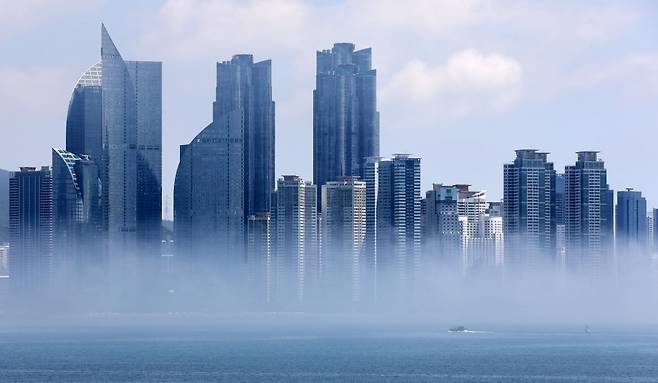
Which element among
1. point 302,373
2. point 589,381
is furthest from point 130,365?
point 589,381

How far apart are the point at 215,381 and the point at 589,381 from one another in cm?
3613

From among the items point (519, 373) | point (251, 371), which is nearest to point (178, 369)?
point (251, 371)

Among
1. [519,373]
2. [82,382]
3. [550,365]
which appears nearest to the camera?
[82,382]

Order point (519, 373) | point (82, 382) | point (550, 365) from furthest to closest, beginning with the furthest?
point (550, 365), point (519, 373), point (82, 382)

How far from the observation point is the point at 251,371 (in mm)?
182750

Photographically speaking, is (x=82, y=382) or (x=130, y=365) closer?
(x=82, y=382)

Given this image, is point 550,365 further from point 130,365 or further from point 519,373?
point 130,365

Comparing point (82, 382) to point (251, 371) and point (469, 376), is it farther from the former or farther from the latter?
point (469, 376)

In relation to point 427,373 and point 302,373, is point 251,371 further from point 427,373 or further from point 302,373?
point 427,373

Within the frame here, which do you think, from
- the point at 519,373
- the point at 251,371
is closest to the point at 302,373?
the point at 251,371

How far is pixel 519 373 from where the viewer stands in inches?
7082

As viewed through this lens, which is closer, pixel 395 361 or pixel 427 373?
pixel 427 373

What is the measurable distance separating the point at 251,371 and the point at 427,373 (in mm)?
18320

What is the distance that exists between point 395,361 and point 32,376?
1717 inches
